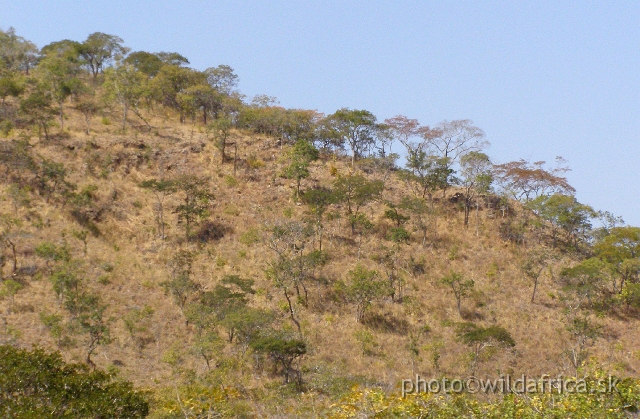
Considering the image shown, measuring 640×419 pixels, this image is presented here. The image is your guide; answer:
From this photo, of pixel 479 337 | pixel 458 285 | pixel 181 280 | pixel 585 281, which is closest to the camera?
pixel 479 337

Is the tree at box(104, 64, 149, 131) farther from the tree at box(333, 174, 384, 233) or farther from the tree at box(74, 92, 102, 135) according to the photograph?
the tree at box(333, 174, 384, 233)

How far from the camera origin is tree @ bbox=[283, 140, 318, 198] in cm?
4828

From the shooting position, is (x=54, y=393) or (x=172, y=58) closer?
(x=54, y=393)

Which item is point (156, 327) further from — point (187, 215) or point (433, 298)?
point (433, 298)

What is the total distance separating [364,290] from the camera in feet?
126

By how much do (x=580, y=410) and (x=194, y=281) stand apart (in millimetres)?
29899

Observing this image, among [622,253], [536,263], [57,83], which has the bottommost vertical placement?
[536,263]

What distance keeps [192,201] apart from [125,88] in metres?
14.6

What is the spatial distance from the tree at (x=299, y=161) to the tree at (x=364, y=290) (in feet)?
36.6

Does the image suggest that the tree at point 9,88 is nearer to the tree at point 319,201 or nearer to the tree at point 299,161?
the tree at point 299,161

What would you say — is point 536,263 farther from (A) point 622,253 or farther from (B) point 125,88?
(B) point 125,88

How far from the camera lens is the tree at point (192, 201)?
44.3m

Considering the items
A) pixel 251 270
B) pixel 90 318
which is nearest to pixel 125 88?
pixel 251 270

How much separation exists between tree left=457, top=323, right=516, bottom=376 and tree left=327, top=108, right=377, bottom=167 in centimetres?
2396
